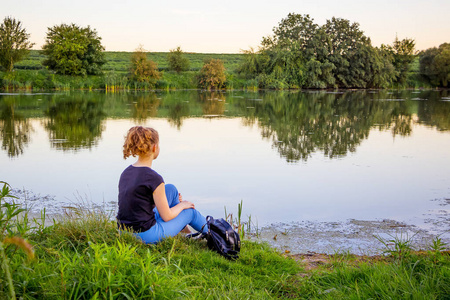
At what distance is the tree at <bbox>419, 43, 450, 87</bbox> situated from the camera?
162 ft

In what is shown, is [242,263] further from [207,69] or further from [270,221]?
[207,69]

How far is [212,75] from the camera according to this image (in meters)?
42.8

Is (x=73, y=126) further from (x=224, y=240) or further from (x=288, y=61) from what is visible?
(x=288, y=61)

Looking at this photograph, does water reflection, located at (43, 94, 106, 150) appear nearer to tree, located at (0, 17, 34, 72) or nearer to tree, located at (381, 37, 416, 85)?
tree, located at (0, 17, 34, 72)

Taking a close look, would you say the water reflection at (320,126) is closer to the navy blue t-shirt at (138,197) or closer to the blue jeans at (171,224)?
the blue jeans at (171,224)

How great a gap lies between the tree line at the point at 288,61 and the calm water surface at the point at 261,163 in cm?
2324

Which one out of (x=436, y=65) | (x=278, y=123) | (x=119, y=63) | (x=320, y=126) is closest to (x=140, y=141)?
(x=320, y=126)

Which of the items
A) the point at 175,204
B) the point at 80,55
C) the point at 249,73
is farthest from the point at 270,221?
the point at 249,73

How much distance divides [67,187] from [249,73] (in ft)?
127

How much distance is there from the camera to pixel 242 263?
4.17 meters

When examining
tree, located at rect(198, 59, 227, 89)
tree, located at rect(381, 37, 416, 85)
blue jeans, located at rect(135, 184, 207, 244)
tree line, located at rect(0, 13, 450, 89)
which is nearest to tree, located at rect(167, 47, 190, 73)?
tree line, located at rect(0, 13, 450, 89)

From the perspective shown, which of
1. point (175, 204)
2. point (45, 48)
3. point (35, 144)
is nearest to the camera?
point (175, 204)

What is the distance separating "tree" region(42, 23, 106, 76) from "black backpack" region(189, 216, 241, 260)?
36226 millimetres

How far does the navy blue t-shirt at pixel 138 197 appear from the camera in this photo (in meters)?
4.13
